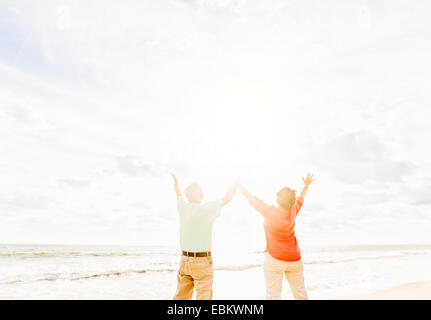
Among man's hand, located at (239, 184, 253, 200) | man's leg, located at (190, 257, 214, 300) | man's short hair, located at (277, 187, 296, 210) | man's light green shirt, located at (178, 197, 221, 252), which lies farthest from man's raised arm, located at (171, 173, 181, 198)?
man's short hair, located at (277, 187, 296, 210)

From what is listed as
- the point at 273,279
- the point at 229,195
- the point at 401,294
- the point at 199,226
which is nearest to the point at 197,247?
the point at 199,226

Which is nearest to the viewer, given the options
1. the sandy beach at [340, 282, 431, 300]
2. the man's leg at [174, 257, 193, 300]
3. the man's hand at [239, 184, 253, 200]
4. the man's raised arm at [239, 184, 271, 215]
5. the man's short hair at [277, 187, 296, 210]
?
the man's leg at [174, 257, 193, 300]

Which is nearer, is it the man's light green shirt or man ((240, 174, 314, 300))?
the man's light green shirt

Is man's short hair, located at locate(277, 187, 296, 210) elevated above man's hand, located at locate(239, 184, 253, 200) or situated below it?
below

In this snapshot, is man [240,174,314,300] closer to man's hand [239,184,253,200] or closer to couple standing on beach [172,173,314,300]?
couple standing on beach [172,173,314,300]

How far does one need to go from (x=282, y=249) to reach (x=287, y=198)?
782 mm

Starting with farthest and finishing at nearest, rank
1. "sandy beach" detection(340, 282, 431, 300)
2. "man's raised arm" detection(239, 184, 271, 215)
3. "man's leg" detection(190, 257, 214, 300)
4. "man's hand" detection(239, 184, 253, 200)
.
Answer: "sandy beach" detection(340, 282, 431, 300), "man's hand" detection(239, 184, 253, 200), "man's raised arm" detection(239, 184, 271, 215), "man's leg" detection(190, 257, 214, 300)

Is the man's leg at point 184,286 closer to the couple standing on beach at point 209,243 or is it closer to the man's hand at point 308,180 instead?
the couple standing on beach at point 209,243

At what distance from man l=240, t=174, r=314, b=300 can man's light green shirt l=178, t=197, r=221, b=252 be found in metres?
0.89

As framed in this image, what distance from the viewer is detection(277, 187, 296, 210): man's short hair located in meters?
5.31

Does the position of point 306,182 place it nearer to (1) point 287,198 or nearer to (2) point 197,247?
(1) point 287,198

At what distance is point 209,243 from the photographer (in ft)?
16.9

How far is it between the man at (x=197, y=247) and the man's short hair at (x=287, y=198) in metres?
0.87

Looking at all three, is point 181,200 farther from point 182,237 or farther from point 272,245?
point 272,245
